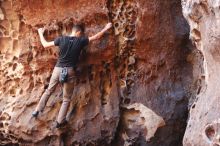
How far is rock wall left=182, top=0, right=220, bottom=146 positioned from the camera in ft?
12.2

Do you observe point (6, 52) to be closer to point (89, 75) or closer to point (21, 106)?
point (21, 106)

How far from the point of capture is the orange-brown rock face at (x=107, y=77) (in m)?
5.40

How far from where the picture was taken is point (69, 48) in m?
5.07

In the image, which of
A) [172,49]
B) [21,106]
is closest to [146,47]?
[172,49]

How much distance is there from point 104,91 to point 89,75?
0.29 metres

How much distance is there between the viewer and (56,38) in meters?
5.25

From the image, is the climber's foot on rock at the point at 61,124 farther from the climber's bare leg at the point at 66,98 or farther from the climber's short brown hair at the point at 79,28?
the climber's short brown hair at the point at 79,28

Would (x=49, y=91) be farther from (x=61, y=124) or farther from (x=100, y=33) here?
(x=100, y=33)

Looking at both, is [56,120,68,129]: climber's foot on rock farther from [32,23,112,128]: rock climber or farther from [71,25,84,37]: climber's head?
[71,25,84,37]: climber's head

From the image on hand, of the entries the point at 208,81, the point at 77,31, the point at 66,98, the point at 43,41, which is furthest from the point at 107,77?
the point at 208,81

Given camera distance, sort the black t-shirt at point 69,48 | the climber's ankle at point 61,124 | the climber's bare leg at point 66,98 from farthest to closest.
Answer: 1. the climber's ankle at point 61,124
2. the climber's bare leg at point 66,98
3. the black t-shirt at point 69,48

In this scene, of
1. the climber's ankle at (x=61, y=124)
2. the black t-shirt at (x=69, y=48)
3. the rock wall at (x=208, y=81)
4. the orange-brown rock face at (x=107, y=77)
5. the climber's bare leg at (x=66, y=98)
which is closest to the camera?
the rock wall at (x=208, y=81)

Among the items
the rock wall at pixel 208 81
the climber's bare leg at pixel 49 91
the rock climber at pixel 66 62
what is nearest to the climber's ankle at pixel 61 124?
the rock climber at pixel 66 62

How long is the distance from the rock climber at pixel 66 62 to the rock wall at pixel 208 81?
1387 millimetres
